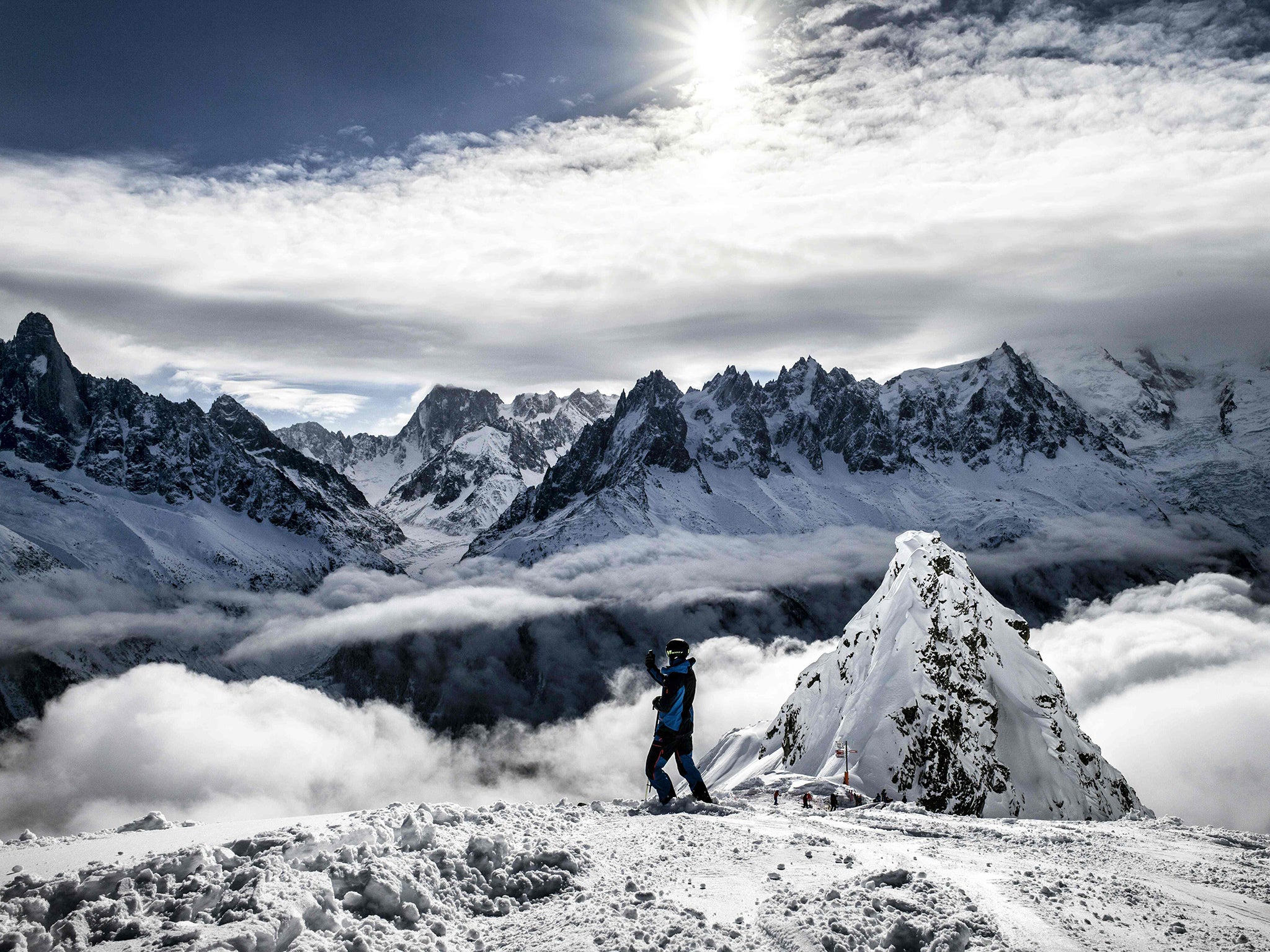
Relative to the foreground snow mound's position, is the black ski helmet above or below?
above

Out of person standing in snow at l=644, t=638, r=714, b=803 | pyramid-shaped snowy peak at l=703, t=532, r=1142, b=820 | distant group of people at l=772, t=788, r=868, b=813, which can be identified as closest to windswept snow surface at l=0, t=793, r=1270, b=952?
person standing in snow at l=644, t=638, r=714, b=803

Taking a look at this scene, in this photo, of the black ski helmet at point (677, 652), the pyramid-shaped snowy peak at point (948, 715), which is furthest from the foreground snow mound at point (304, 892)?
the pyramid-shaped snowy peak at point (948, 715)

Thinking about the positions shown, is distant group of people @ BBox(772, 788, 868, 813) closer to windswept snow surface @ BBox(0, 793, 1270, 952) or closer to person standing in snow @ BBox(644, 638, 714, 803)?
person standing in snow @ BBox(644, 638, 714, 803)

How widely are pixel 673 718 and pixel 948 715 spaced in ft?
85.0

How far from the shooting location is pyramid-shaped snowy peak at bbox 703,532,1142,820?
33375 mm

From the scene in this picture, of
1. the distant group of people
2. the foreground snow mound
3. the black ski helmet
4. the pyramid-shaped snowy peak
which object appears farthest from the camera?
the pyramid-shaped snowy peak

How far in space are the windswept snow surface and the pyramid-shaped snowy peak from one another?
23824 millimetres

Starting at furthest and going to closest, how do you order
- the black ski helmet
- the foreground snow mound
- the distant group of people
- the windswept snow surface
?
the distant group of people < the black ski helmet < the windswept snow surface < the foreground snow mound

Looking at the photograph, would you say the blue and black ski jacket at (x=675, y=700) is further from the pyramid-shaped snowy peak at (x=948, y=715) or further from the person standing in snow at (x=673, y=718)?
the pyramid-shaped snowy peak at (x=948, y=715)

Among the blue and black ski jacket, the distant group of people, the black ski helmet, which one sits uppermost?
the black ski helmet

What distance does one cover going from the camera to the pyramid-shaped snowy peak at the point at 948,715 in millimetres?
33375

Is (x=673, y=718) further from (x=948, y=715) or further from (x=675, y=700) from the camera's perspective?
(x=948, y=715)

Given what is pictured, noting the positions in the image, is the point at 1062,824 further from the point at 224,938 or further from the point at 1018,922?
the point at 224,938

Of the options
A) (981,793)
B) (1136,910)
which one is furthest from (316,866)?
(981,793)
